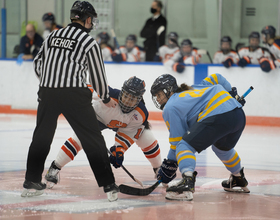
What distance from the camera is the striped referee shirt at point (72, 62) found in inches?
114

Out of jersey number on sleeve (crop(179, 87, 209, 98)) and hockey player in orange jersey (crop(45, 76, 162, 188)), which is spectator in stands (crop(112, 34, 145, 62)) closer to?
hockey player in orange jersey (crop(45, 76, 162, 188))

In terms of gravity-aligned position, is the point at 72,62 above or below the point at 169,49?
above

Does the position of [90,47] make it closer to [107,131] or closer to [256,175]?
[256,175]

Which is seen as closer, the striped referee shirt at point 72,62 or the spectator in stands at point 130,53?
the striped referee shirt at point 72,62

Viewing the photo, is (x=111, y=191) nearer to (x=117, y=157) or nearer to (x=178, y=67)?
(x=117, y=157)

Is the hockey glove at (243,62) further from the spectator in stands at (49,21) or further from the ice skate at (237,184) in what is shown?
the ice skate at (237,184)

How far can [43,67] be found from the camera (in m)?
2.97

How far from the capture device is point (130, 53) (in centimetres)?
845

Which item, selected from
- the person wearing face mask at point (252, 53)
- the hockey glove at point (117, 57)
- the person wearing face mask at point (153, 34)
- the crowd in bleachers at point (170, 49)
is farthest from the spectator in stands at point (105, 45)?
the person wearing face mask at point (252, 53)

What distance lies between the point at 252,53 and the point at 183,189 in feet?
17.7

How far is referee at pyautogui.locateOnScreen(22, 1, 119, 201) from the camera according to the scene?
9.43 feet

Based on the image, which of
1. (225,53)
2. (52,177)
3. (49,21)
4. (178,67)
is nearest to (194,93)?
(52,177)

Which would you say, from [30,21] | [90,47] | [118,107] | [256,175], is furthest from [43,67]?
[30,21]

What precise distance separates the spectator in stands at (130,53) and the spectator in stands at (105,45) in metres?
0.13
